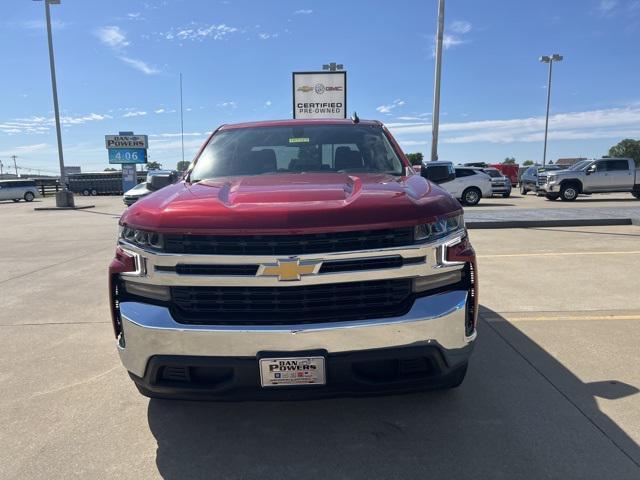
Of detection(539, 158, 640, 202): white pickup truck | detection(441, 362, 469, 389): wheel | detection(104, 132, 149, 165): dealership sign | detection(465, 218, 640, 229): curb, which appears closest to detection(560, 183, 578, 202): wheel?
detection(539, 158, 640, 202): white pickup truck

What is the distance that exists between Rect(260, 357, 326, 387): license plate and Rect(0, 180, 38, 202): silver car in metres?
41.8

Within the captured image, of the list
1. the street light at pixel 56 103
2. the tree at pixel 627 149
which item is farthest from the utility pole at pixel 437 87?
the tree at pixel 627 149

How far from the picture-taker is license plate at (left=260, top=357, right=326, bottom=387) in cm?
233

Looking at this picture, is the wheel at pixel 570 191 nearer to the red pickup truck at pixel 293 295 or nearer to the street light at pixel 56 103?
the red pickup truck at pixel 293 295

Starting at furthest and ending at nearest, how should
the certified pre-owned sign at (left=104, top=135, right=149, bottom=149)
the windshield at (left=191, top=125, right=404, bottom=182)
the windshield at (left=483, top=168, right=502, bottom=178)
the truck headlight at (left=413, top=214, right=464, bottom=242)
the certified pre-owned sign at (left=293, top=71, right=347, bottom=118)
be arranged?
the certified pre-owned sign at (left=104, top=135, right=149, bottom=149), the windshield at (left=483, top=168, right=502, bottom=178), the certified pre-owned sign at (left=293, top=71, right=347, bottom=118), the windshield at (left=191, top=125, right=404, bottom=182), the truck headlight at (left=413, top=214, right=464, bottom=242)

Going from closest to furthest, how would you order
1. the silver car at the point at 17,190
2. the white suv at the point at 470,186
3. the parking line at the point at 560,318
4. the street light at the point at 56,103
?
the parking line at the point at 560,318, the white suv at the point at 470,186, the street light at the point at 56,103, the silver car at the point at 17,190

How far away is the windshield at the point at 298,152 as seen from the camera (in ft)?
12.3

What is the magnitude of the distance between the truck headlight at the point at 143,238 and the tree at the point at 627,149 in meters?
124

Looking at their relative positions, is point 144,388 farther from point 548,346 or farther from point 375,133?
point 548,346

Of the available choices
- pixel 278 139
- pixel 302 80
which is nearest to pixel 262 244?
pixel 278 139

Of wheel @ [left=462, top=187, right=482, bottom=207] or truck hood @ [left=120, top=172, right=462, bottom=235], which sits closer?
truck hood @ [left=120, top=172, right=462, bottom=235]

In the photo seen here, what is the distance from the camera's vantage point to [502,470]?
7.93ft

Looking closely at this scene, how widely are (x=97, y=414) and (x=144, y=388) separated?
30.8 inches

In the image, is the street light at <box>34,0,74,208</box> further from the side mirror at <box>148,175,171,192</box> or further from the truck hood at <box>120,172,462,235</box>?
the truck hood at <box>120,172,462,235</box>
